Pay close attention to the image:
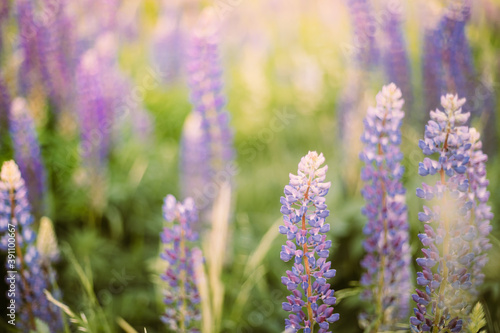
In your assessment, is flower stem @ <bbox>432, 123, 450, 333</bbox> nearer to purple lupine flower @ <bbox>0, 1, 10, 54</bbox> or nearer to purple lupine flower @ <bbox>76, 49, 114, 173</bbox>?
purple lupine flower @ <bbox>76, 49, 114, 173</bbox>

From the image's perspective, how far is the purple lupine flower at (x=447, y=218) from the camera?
127cm

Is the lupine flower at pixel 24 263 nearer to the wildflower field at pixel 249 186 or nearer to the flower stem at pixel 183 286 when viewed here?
the wildflower field at pixel 249 186

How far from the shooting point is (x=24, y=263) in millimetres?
1769

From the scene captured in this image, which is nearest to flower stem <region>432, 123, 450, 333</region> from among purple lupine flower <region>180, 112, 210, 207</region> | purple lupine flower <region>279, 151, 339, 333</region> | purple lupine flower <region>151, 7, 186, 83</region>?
purple lupine flower <region>279, 151, 339, 333</region>

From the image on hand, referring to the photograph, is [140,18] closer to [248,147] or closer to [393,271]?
[248,147]

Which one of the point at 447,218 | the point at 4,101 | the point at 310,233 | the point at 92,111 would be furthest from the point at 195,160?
the point at 447,218

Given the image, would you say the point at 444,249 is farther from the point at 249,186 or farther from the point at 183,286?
the point at 249,186

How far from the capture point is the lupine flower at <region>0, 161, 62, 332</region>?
5.34 feet

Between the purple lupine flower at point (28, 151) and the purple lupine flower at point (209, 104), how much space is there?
86 centimetres

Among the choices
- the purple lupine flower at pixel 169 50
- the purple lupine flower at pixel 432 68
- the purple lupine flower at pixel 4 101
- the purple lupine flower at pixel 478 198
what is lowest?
the purple lupine flower at pixel 478 198

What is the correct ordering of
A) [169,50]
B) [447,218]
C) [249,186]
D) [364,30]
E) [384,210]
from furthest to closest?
1. [169,50]
2. [249,186]
3. [364,30]
4. [384,210]
5. [447,218]

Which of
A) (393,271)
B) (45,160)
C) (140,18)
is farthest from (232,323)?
(140,18)

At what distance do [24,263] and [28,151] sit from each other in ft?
2.64

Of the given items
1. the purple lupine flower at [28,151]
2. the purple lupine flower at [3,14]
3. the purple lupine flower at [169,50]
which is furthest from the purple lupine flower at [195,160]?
the purple lupine flower at [169,50]
